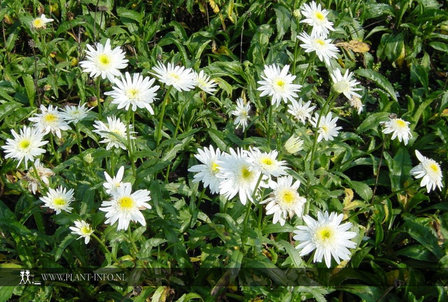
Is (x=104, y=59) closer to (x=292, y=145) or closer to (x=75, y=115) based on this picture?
(x=75, y=115)

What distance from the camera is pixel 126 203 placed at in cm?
252

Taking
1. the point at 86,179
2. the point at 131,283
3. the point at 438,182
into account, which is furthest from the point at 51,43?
the point at 438,182

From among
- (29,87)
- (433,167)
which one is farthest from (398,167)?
(29,87)

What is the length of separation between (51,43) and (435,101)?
3561mm

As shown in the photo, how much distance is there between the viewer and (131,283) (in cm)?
285

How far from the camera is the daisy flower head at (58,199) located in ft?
9.30

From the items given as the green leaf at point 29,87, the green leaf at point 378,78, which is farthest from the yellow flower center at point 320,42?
the green leaf at point 29,87

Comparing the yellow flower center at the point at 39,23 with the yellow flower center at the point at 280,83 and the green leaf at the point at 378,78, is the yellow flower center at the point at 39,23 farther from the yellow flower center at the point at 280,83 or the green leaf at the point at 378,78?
the green leaf at the point at 378,78

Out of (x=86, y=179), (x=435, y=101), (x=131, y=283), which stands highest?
(x=435, y=101)

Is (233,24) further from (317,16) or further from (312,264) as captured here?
(312,264)

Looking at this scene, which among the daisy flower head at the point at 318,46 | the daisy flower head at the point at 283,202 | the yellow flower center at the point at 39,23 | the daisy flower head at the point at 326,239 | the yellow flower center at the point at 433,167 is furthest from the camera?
the yellow flower center at the point at 39,23

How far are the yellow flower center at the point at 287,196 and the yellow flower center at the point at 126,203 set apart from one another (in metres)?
0.81

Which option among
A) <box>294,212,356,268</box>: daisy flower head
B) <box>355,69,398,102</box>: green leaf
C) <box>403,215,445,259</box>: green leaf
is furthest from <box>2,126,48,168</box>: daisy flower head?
<box>355,69,398,102</box>: green leaf

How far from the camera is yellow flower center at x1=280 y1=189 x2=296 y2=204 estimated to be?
2.71 meters
